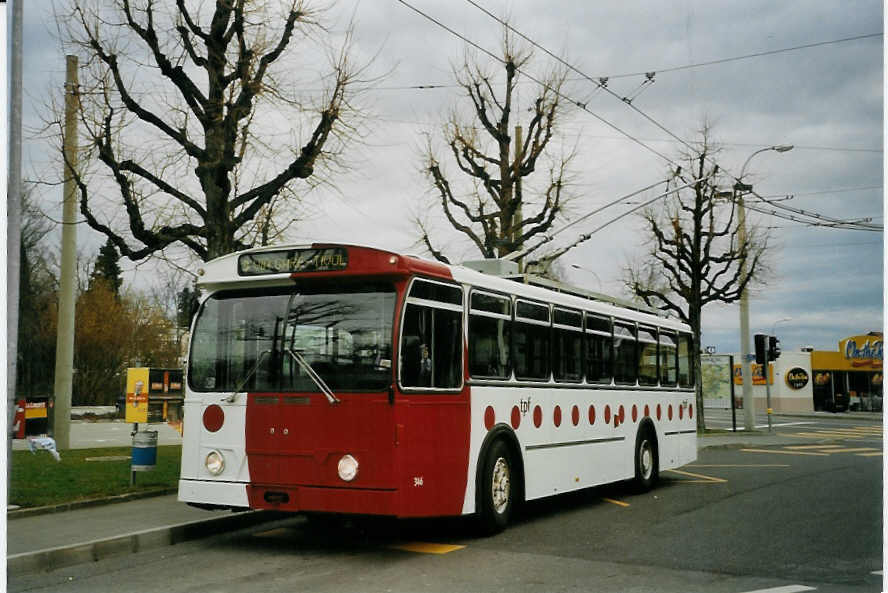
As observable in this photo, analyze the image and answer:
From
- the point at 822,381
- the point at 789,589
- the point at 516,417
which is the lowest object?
the point at 789,589

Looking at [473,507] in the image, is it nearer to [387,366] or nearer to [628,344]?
[387,366]

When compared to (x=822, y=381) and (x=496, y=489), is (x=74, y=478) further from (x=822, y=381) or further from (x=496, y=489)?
(x=822, y=381)

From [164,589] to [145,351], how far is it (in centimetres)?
4784

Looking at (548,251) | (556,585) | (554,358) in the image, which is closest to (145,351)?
(548,251)

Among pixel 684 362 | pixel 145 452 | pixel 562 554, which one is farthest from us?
pixel 684 362

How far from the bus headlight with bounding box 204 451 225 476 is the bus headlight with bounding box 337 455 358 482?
130cm

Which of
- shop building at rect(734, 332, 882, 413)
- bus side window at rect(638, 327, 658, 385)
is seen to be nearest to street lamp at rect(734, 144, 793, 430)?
shop building at rect(734, 332, 882, 413)

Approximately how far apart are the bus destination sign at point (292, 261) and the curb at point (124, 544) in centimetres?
271

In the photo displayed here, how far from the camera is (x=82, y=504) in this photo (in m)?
11.5

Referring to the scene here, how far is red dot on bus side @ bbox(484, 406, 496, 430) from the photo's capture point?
10.3 meters

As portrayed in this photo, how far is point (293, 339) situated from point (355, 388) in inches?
32.3

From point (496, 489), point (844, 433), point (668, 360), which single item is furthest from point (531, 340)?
point (844, 433)

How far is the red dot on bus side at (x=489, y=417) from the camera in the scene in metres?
10.3

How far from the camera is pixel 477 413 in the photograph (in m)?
10.1
